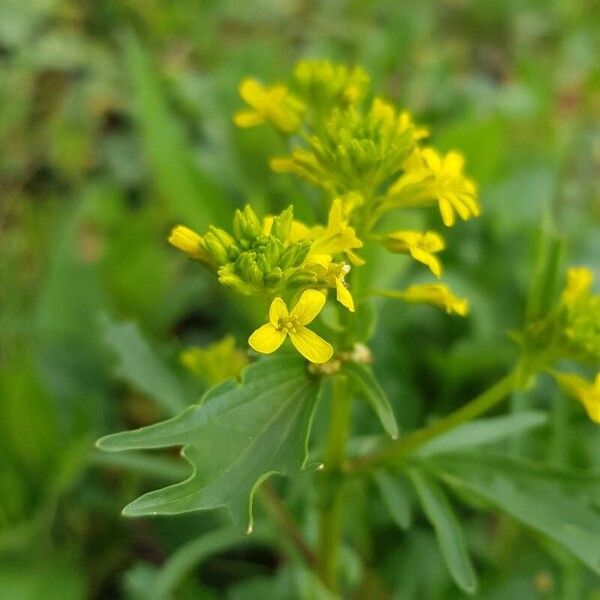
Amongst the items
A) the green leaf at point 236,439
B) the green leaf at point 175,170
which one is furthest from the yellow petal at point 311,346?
the green leaf at point 175,170

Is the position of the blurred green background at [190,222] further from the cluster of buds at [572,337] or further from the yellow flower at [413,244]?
the yellow flower at [413,244]

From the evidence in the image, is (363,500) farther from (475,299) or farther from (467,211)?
(467,211)

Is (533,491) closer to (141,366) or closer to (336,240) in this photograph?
(336,240)

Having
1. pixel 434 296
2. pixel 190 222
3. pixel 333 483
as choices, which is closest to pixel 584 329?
pixel 434 296

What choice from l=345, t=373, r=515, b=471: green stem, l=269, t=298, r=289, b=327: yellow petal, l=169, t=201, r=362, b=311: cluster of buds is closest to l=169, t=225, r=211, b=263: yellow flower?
l=169, t=201, r=362, b=311: cluster of buds

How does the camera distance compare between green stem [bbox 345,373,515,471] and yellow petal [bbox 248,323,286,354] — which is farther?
green stem [bbox 345,373,515,471]

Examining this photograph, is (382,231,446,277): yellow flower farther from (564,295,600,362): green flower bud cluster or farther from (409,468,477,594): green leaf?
(409,468,477,594): green leaf
